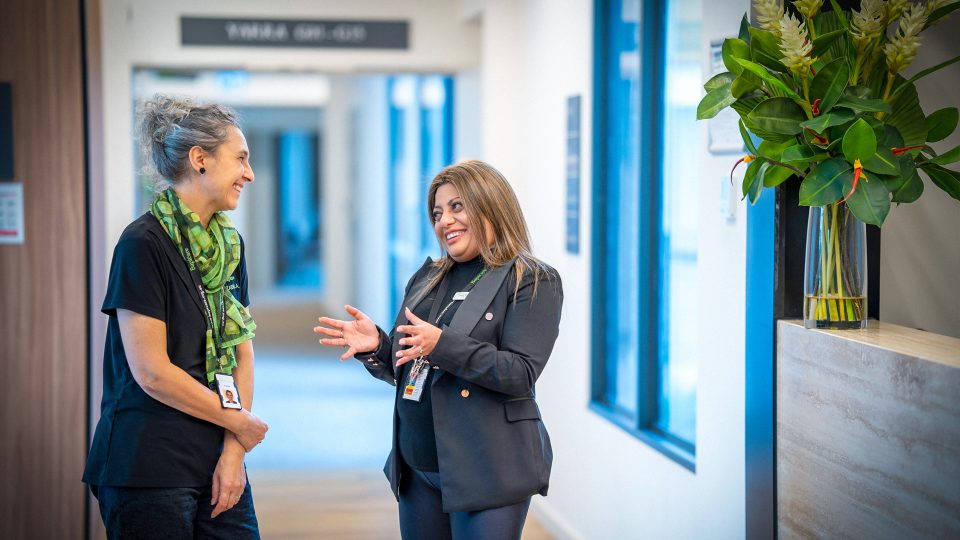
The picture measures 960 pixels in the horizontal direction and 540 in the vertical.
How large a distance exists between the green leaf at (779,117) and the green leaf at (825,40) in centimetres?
12

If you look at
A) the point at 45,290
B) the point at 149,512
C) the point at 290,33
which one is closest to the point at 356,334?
the point at 149,512

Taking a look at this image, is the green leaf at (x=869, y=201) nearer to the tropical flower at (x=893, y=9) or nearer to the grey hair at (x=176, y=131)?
the tropical flower at (x=893, y=9)

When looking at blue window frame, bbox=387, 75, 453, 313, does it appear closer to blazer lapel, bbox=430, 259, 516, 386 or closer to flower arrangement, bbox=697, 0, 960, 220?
blazer lapel, bbox=430, 259, 516, 386

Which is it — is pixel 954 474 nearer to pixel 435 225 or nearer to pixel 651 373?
pixel 435 225

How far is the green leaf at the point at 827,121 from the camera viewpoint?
205cm

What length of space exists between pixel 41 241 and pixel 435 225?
2165 millimetres

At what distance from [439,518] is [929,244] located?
60.5 inches

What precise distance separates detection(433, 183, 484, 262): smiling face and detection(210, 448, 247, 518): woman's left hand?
2.40 ft

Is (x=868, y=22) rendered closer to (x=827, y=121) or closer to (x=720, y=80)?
(x=827, y=121)

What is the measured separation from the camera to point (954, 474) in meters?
1.82

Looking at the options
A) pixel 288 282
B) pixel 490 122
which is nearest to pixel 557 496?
pixel 490 122

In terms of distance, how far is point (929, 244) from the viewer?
9.10ft

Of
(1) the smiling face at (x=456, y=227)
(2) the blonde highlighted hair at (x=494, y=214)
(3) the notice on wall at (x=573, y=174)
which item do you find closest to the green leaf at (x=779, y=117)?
(2) the blonde highlighted hair at (x=494, y=214)

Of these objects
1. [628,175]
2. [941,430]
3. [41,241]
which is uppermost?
[628,175]
